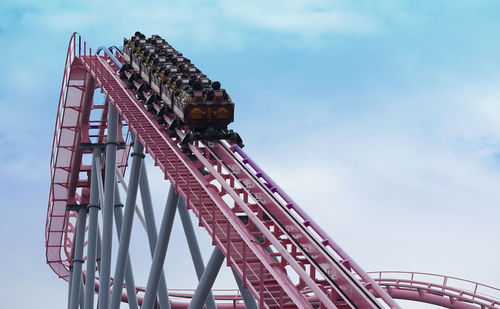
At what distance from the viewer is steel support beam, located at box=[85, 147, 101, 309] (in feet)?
66.6

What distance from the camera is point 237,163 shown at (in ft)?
46.7

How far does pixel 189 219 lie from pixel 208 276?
3.46 meters

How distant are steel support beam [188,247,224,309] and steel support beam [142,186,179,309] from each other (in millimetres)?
1994

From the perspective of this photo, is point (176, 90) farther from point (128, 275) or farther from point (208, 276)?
point (128, 275)

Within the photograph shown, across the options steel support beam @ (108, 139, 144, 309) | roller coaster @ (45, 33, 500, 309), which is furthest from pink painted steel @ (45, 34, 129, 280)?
steel support beam @ (108, 139, 144, 309)

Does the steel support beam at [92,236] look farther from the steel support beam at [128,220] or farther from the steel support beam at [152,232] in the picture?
the steel support beam at [128,220]

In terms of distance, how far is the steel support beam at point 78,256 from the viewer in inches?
894

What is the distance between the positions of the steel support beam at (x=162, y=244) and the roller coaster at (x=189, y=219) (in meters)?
0.02

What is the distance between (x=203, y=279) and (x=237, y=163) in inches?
91.5

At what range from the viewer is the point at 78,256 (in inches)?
915

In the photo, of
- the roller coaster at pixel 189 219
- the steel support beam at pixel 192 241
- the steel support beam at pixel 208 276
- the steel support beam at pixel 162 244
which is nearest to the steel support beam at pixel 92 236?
the roller coaster at pixel 189 219

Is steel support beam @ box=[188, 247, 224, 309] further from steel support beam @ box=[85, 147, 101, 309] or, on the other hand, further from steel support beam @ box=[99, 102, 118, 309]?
steel support beam @ box=[85, 147, 101, 309]

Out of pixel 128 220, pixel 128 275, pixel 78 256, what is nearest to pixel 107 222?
pixel 128 275

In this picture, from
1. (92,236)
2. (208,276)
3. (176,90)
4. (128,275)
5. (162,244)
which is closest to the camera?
(208,276)
